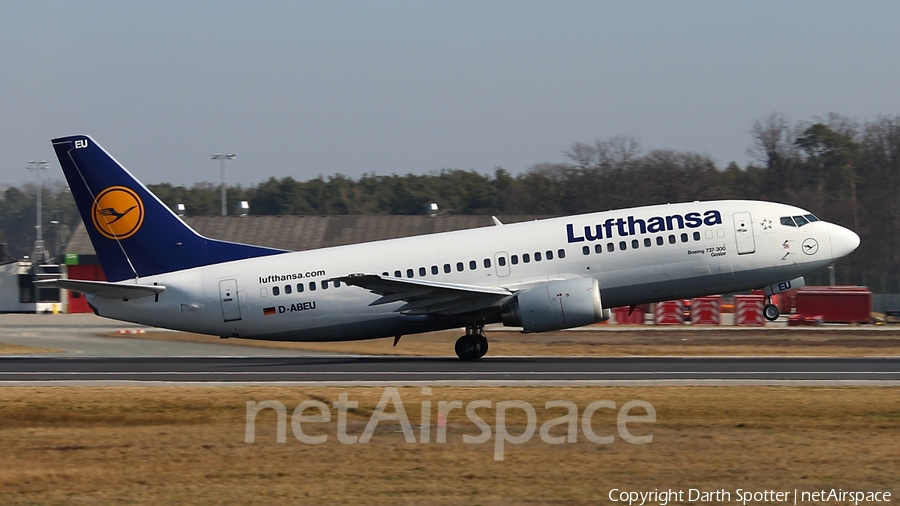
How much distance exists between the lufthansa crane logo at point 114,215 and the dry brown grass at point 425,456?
10.2 metres

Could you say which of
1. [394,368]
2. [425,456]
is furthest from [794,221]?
[425,456]

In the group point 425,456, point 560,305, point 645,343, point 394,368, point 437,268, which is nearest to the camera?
point 425,456

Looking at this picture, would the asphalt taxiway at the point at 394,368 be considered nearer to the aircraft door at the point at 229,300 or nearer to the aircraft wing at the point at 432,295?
the aircraft door at the point at 229,300

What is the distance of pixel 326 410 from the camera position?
18969 millimetres

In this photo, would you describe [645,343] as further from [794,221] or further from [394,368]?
[394,368]

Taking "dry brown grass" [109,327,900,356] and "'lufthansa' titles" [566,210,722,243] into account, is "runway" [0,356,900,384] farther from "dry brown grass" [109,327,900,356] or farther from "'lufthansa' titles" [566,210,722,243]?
"'lufthansa' titles" [566,210,722,243]

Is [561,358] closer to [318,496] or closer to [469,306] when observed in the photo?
[469,306]

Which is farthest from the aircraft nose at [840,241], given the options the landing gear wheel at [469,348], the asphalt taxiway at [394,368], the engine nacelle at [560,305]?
the landing gear wheel at [469,348]

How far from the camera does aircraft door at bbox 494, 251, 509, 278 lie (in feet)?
94.1

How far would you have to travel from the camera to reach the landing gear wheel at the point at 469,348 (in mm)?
29203

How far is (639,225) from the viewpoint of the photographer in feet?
93.5

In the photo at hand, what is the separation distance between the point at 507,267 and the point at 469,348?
2553mm

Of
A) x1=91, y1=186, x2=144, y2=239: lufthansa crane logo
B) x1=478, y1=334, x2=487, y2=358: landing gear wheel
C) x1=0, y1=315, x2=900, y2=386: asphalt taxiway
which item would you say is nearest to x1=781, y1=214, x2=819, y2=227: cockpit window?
x1=0, y1=315, x2=900, y2=386: asphalt taxiway

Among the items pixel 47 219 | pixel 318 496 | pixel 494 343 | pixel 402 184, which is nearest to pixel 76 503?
pixel 318 496
